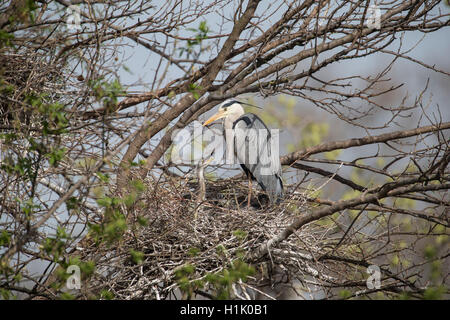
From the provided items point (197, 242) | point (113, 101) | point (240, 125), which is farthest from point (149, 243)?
point (240, 125)

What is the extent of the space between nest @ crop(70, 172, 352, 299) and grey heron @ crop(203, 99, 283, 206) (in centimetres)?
55

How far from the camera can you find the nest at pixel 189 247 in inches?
154

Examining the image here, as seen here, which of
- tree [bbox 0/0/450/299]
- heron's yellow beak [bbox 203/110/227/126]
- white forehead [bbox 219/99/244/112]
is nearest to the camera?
tree [bbox 0/0/450/299]

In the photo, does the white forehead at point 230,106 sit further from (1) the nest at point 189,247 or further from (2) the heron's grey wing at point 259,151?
(1) the nest at point 189,247

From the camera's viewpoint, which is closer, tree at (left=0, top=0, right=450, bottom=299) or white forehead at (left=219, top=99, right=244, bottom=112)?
tree at (left=0, top=0, right=450, bottom=299)

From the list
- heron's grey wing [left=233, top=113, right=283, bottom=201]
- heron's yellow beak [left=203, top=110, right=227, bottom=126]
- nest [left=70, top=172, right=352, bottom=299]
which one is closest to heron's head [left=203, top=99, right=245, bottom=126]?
heron's yellow beak [left=203, top=110, right=227, bottom=126]

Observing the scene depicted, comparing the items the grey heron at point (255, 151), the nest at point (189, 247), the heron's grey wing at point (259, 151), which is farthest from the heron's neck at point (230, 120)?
the nest at point (189, 247)

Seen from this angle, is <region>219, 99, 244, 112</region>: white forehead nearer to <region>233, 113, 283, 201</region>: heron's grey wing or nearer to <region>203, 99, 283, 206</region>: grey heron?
<region>203, 99, 283, 206</region>: grey heron

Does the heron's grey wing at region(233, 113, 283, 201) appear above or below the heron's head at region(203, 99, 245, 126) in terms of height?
below

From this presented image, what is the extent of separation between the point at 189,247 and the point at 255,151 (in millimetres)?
1580

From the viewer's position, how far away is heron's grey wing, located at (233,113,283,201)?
203 inches

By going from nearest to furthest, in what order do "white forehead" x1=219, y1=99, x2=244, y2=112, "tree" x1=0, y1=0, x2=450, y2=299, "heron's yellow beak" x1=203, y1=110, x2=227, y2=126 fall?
"tree" x1=0, y1=0, x2=450, y2=299
"heron's yellow beak" x1=203, y1=110, x2=227, y2=126
"white forehead" x1=219, y1=99, x2=244, y2=112

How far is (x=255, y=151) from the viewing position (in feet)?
17.9
